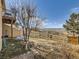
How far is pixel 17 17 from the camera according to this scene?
17.4 metres

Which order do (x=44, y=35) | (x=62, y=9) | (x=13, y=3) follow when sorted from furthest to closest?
(x=44, y=35), (x=62, y=9), (x=13, y=3)

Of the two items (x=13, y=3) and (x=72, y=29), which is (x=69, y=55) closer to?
(x=13, y=3)

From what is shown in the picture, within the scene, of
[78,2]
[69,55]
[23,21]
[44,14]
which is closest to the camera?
[69,55]

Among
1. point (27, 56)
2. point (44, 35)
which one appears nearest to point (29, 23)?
point (27, 56)

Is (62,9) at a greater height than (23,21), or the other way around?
(62,9)

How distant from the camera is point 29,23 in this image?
17.0 metres

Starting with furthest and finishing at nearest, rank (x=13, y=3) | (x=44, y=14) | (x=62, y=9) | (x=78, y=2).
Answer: (x=62, y=9) → (x=78, y=2) → (x=44, y=14) → (x=13, y=3)

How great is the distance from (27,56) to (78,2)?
17.3 m

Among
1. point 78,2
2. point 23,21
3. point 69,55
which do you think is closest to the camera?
point 69,55

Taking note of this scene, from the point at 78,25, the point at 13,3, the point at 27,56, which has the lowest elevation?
the point at 27,56

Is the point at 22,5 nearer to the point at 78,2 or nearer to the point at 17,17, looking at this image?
the point at 17,17

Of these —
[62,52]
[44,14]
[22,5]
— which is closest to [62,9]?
[44,14]

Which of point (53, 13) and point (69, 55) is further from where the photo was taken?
point (53, 13)

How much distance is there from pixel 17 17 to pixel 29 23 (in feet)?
5.16
